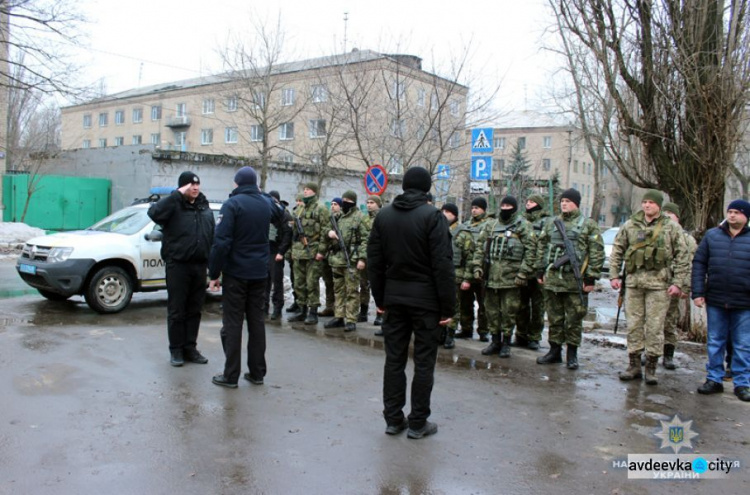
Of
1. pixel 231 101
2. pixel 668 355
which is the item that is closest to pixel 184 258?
pixel 668 355

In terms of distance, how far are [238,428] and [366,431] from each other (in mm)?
1042

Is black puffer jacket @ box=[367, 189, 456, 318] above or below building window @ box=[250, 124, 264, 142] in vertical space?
below

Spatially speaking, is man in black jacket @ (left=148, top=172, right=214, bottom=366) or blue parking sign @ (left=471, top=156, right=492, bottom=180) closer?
man in black jacket @ (left=148, top=172, right=214, bottom=366)

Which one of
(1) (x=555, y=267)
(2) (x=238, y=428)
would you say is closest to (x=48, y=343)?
(2) (x=238, y=428)

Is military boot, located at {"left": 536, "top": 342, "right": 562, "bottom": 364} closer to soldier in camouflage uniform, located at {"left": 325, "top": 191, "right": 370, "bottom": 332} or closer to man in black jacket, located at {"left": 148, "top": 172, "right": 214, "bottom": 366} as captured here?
soldier in camouflage uniform, located at {"left": 325, "top": 191, "right": 370, "bottom": 332}

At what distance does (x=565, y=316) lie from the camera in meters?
7.11

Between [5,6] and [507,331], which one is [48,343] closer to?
[507,331]

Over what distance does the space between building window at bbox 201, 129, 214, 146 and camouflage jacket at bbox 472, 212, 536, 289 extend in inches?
1796

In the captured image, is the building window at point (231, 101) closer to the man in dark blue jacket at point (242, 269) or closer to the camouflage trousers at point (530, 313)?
the camouflage trousers at point (530, 313)

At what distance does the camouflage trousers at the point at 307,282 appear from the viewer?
30.3 feet

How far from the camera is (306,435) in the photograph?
4.68 metres

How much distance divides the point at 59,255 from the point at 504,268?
6.45 meters

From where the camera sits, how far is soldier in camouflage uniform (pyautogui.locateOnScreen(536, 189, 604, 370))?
689 centimetres

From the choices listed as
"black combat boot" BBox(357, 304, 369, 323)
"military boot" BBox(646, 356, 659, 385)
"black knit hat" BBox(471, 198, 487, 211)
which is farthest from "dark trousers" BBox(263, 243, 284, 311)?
"military boot" BBox(646, 356, 659, 385)
